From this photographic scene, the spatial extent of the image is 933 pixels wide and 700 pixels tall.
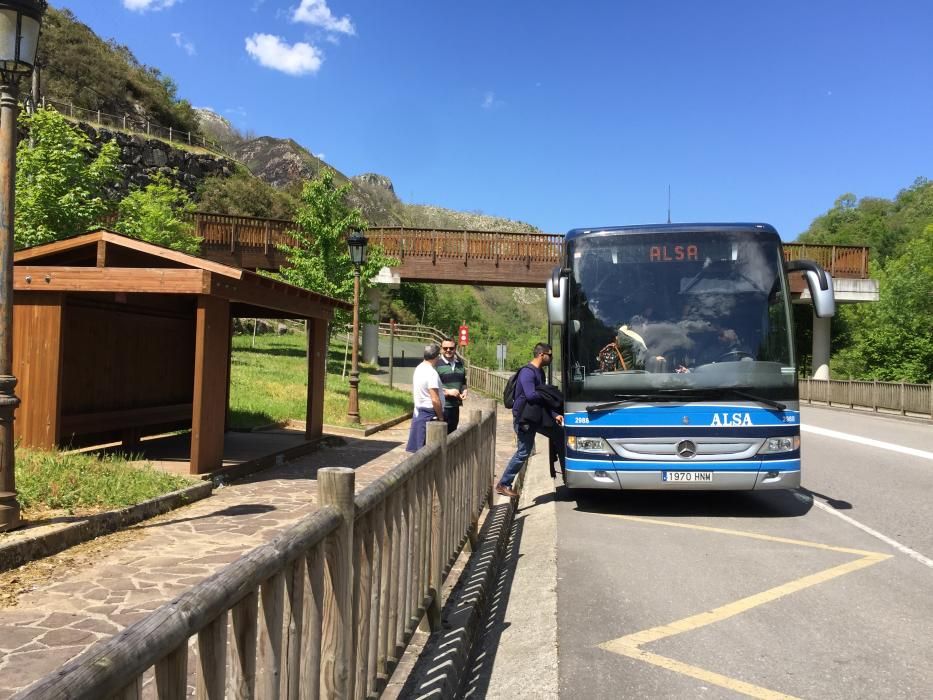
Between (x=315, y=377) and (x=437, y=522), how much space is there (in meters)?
9.20

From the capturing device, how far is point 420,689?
369 cm

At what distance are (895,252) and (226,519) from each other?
8526 centimetres

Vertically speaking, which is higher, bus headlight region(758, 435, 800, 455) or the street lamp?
the street lamp

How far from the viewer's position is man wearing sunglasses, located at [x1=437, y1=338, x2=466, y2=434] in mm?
10352

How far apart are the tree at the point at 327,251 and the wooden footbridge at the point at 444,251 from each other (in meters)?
5.22

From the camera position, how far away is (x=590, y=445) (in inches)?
312

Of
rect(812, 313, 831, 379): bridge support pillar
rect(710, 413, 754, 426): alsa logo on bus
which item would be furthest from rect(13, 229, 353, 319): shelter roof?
rect(812, 313, 831, 379): bridge support pillar

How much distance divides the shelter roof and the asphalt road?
4774mm

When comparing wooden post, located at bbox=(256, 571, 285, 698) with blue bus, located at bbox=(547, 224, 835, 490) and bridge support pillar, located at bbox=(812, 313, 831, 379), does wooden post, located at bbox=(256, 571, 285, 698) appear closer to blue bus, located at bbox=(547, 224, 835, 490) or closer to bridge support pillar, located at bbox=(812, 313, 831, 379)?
blue bus, located at bbox=(547, 224, 835, 490)

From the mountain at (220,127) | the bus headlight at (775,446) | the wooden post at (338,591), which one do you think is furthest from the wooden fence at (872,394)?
the mountain at (220,127)

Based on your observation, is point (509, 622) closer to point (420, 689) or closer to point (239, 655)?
point (420, 689)

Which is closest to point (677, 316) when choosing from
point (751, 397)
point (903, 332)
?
point (751, 397)

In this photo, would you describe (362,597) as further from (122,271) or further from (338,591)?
(122,271)

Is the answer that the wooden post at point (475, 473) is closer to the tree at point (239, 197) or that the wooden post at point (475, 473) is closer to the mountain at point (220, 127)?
the tree at point (239, 197)
